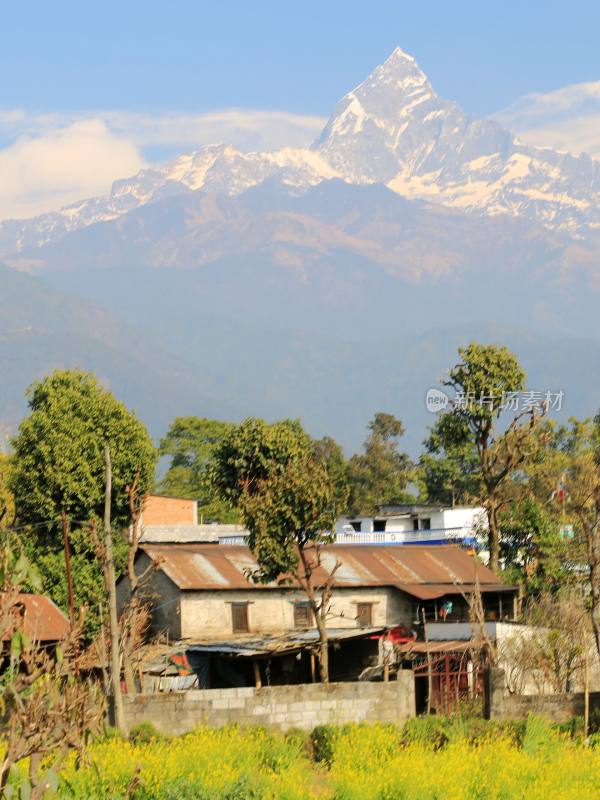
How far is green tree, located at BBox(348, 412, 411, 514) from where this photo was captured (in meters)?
127

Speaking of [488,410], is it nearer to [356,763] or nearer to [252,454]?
[252,454]

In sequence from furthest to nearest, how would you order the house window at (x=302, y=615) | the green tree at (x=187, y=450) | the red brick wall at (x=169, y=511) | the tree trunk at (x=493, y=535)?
the green tree at (x=187, y=450), the red brick wall at (x=169, y=511), the house window at (x=302, y=615), the tree trunk at (x=493, y=535)

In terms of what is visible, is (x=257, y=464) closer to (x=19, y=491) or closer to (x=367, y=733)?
(x=19, y=491)

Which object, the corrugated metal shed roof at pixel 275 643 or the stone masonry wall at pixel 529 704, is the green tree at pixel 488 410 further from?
the stone masonry wall at pixel 529 704

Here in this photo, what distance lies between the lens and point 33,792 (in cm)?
1280

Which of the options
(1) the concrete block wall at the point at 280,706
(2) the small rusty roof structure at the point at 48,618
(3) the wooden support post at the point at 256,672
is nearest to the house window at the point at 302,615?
(3) the wooden support post at the point at 256,672

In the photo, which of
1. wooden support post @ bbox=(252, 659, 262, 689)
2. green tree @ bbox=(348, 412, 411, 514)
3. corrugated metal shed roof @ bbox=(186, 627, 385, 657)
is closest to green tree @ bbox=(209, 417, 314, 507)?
corrugated metal shed roof @ bbox=(186, 627, 385, 657)

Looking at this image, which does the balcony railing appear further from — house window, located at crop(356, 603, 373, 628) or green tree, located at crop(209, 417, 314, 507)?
house window, located at crop(356, 603, 373, 628)

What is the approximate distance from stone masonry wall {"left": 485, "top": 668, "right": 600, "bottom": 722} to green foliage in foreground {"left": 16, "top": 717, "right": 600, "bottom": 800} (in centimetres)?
102

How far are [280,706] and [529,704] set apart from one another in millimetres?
6921

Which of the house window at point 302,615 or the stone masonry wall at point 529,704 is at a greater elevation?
the house window at point 302,615

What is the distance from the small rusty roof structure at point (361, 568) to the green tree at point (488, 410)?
2776 mm

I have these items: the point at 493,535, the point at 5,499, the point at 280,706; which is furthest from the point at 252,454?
the point at 5,499

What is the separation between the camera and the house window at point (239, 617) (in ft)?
173
